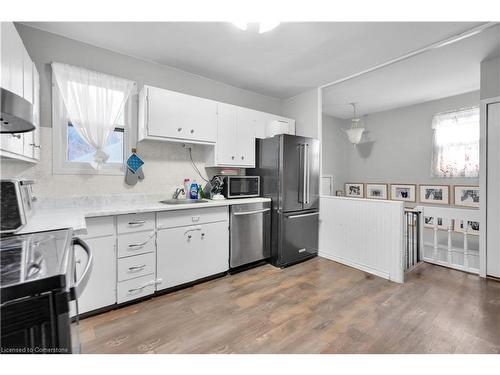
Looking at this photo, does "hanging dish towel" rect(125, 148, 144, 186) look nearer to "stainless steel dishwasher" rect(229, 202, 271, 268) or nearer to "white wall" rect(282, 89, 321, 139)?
"stainless steel dishwasher" rect(229, 202, 271, 268)

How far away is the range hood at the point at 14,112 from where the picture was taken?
3.09 ft

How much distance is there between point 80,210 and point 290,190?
2294 millimetres

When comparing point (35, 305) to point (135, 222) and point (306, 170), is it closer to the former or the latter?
point (135, 222)

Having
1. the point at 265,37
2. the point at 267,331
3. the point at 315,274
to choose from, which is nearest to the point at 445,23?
the point at 265,37

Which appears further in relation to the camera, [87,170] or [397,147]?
[397,147]

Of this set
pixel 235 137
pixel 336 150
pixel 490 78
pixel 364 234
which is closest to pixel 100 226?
pixel 235 137

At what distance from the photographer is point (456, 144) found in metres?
3.85

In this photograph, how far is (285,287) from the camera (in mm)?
2467

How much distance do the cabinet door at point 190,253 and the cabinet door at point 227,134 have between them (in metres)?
0.85

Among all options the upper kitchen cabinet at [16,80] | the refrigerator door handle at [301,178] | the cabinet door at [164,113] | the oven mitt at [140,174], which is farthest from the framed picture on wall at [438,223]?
the upper kitchen cabinet at [16,80]

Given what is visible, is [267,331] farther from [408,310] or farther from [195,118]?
[195,118]

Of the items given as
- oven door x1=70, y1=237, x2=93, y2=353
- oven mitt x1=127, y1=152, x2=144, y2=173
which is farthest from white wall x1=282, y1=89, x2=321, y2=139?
oven door x1=70, y1=237, x2=93, y2=353

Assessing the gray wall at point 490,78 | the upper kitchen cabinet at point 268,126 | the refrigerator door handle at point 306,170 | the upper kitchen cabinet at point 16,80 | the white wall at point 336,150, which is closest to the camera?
the upper kitchen cabinet at point 16,80

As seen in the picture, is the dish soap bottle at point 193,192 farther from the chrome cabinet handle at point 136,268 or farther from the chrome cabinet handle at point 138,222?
the chrome cabinet handle at point 136,268
